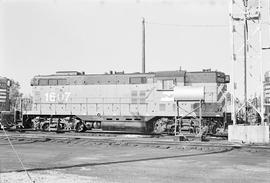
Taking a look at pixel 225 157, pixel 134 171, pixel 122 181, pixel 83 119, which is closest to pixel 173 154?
pixel 225 157

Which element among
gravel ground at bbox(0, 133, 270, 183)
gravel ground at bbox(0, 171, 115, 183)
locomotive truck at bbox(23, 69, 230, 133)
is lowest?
gravel ground at bbox(0, 133, 270, 183)

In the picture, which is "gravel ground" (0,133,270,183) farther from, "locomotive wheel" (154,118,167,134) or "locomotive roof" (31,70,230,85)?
"locomotive roof" (31,70,230,85)

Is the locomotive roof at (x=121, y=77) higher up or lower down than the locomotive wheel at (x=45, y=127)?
higher up

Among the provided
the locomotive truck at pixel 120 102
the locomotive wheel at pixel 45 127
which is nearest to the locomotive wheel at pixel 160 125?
the locomotive truck at pixel 120 102

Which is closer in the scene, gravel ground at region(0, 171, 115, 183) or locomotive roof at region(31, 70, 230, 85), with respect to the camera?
gravel ground at region(0, 171, 115, 183)

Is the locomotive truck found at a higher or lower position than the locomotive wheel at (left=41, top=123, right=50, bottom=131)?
higher

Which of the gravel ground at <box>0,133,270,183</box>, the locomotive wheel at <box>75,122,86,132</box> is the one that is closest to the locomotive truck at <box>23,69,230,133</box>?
the locomotive wheel at <box>75,122,86,132</box>

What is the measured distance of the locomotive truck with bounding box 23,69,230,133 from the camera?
63.4 ft

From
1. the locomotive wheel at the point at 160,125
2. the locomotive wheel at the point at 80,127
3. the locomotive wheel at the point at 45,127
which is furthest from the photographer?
Answer: the locomotive wheel at the point at 45,127

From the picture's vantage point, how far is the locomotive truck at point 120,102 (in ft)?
63.4

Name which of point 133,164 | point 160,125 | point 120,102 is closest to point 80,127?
point 120,102

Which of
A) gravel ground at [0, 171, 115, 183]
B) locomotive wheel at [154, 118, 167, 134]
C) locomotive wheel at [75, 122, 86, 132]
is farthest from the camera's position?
locomotive wheel at [75, 122, 86, 132]

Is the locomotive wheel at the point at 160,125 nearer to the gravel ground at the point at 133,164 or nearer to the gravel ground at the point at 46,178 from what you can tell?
the gravel ground at the point at 133,164

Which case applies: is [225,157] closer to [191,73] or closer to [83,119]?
[191,73]
